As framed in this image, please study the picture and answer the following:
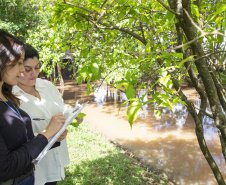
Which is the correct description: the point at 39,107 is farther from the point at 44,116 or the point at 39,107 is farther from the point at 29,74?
the point at 29,74

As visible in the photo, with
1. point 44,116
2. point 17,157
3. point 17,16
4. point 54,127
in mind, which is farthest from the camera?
point 17,16

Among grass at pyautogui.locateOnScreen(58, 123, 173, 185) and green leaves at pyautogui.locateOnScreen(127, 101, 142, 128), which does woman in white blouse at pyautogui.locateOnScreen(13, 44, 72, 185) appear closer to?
green leaves at pyautogui.locateOnScreen(127, 101, 142, 128)

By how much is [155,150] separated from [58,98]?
4501mm

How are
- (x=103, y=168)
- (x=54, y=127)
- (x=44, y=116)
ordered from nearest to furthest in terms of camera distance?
(x=54, y=127)
(x=44, y=116)
(x=103, y=168)

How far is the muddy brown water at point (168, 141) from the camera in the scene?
4832 millimetres

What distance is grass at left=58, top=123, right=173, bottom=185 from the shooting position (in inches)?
145

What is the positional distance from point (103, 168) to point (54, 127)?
2.97 m

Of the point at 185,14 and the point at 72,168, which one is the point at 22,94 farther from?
the point at 72,168

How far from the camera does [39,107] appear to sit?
1.73 m

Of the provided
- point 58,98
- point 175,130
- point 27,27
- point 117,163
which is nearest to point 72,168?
point 117,163

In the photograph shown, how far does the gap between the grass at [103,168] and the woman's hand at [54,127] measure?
242 cm

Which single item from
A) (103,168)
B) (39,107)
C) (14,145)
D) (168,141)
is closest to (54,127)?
(14,145)

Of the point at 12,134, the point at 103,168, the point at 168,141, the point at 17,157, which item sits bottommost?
the point at 168,141

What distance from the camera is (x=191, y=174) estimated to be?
470 centimetres
